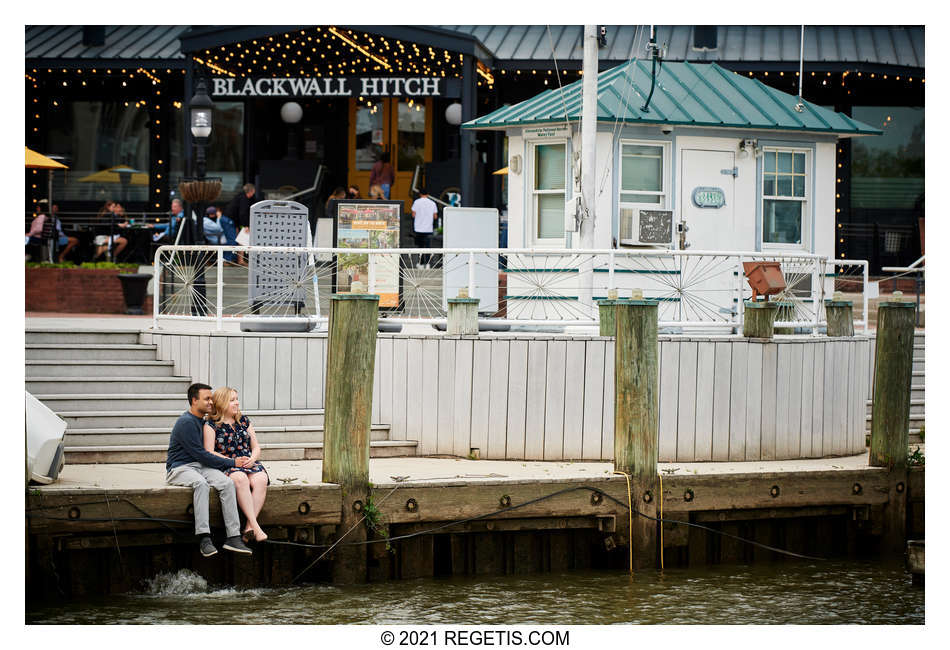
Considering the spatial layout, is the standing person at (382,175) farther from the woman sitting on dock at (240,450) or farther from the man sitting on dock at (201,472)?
the man sitting on dock at (201,472)

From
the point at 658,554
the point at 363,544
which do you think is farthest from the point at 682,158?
the point at 363,544

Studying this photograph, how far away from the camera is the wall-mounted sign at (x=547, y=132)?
1412 cm

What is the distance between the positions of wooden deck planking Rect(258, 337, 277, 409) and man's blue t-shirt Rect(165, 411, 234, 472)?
101 inches

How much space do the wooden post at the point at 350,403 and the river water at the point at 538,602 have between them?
0.68 m

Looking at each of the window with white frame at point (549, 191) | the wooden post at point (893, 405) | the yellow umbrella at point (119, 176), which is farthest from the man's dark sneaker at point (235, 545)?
the yellow umbrella at point (119, 176)

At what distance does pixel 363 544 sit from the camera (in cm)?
1018

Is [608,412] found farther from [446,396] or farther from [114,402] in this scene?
[114,402]

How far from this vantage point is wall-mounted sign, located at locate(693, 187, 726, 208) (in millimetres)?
14156

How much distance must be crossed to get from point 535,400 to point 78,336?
4.46m

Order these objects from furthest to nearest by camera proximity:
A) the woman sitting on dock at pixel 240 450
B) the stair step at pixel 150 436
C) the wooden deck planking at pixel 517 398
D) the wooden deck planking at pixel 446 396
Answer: the wooden deck planking at pixel 446 396, the wooden deck planking at pixel 517 398, the stair step at pixel 150 436, the woman sitting on dock at pixel 240 450

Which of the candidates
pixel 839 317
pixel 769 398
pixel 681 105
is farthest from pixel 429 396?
pixel 681 105

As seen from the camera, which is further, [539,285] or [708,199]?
[708,199]

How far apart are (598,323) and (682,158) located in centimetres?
273

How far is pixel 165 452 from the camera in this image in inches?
443
